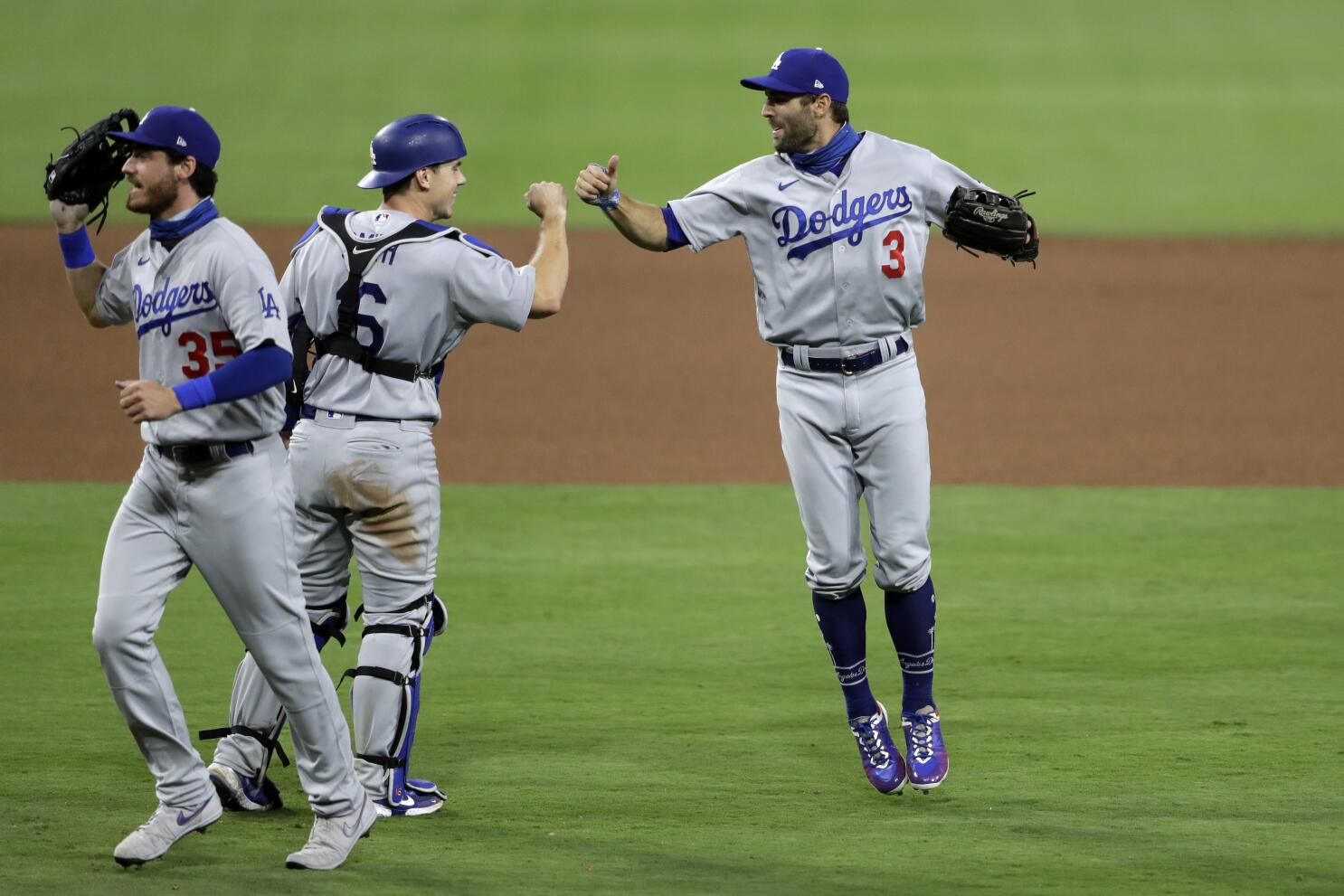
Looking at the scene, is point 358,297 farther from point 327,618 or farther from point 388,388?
point 327,618

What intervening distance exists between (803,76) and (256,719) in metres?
2.62

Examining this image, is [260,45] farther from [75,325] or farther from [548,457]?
[548,457]

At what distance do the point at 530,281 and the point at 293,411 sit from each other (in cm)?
92

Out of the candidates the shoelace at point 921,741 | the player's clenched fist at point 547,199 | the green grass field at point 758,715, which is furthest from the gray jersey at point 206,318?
the shoelace at point 921,741

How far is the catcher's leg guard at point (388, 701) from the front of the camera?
17.7ft

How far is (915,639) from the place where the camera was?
19.8ft

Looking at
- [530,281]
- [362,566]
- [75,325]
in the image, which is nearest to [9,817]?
[362,566]

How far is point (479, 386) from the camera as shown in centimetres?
1432

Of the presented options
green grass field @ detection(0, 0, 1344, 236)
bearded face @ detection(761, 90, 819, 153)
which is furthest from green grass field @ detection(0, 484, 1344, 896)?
green grass field @ detection(0, 0, 1344, 236)

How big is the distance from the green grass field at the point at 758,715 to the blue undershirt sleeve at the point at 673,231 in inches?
66.1

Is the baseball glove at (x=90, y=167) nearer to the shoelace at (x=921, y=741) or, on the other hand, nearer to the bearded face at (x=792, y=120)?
the bearded face at (x=792, y=120)

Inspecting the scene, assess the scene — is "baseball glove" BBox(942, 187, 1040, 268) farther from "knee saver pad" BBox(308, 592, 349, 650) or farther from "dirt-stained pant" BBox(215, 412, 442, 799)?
"knee saver pad" BBox(308, 592, 349, 650)

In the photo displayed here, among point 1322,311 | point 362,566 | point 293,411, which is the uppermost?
point 293,411

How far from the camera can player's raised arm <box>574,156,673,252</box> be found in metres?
5.89
